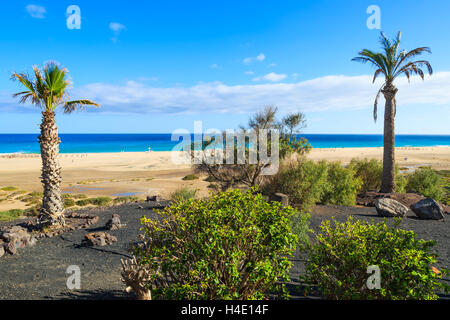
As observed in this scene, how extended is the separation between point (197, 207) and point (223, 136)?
40.7 feet

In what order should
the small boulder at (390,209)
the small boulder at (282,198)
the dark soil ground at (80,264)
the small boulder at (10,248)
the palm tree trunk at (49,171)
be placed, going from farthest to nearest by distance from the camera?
the small boulder at (390,209)
the small boulder at (282,198)
the palm tree trunk at (49,171)
the small boulder at (10,248)
the dark soil ground at (80,264)

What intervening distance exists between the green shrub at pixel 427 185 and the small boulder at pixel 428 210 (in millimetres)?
6684

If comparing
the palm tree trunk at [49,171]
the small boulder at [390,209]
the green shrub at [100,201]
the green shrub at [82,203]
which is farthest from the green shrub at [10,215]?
the small boulder at [390,209]

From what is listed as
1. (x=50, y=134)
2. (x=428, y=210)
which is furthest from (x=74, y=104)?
(x=428, y=210)

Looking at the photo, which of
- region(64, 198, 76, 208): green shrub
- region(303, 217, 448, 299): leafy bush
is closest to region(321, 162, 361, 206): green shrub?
region(303, 217, 448, 299): leafy bush

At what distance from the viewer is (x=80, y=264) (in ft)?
27.6

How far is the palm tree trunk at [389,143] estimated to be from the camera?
18.9 meters

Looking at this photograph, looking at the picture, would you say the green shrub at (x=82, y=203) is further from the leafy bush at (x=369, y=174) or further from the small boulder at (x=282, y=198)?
the leafy bush at (x=369, y=174)

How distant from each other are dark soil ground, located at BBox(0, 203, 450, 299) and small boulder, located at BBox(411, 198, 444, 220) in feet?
1.59

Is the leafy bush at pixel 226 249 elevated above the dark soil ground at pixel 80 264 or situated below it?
above

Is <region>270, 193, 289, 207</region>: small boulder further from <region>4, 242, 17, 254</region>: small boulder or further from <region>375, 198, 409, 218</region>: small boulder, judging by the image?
<region>4, 242, 17, 254</region>: small boulder

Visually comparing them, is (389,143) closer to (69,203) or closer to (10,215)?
(69,203)

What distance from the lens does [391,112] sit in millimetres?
19484

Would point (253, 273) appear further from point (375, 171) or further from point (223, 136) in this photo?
point (375, 171)
